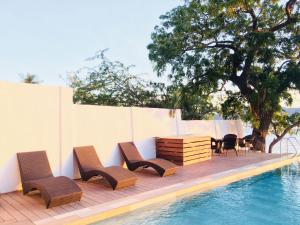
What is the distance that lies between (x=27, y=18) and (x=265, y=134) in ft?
45.0

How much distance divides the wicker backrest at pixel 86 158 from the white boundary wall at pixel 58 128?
0.26 meters

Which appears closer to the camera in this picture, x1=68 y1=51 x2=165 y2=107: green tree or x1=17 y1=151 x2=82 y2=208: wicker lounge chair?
x1=17 y1=151 x2=82 y2=208: wicker lounge chair

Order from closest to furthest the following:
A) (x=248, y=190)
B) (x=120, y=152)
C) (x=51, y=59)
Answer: (x=248, y=190)
(x=120, y=152)
(x=51, y=59)

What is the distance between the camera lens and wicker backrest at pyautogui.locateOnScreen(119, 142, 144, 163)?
8.82m

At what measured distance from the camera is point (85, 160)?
7.61m

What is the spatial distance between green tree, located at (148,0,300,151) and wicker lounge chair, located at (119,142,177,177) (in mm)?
5893

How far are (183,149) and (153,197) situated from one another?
13.3ft

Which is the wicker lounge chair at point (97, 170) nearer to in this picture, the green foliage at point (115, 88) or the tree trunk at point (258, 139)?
the green foliage at point (115, 88)

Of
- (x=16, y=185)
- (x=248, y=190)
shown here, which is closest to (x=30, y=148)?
(x=16, y=185)

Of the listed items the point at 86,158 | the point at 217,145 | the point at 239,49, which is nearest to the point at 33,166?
the point at 86,158

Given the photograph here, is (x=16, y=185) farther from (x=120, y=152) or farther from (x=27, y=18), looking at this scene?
(x=27, y=18)

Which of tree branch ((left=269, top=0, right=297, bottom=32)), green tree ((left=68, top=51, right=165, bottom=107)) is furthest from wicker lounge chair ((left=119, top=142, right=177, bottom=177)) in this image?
tree branch ((left=269, top=0, right=297, bottom=32))

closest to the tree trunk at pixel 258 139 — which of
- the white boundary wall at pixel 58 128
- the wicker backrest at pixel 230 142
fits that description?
the wicker backrest at pixel 230 142

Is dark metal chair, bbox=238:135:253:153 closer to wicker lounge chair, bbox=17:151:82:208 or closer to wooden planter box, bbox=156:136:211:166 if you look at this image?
wooden planter box, bbox=156:136:211:166
